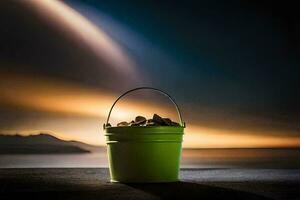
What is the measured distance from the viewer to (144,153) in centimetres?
550

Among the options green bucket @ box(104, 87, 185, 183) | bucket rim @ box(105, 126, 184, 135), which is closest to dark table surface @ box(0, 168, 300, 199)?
green bucket @ box(104, 87, 185, 183)

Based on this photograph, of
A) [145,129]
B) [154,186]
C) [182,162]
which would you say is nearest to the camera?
[154,186]

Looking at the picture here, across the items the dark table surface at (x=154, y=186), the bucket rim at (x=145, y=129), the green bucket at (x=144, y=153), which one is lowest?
the dark table surface at (x=154, y=186)

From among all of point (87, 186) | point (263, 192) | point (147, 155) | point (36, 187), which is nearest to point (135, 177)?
point (147, 155)

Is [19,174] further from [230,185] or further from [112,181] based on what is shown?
[230,185]

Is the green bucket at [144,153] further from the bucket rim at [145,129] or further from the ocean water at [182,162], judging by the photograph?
the ocean water at [182,162]

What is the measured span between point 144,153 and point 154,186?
1.45 ft

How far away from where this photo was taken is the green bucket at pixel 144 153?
5496mm

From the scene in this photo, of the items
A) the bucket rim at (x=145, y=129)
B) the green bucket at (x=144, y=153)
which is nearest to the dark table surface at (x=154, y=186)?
the green bucket at (x=144, y=153)

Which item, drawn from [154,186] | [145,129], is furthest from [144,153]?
[154,186]

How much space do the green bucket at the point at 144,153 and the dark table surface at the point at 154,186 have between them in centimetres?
19

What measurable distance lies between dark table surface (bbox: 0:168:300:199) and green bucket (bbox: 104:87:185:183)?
19 cm

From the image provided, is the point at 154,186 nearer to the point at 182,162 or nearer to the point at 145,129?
the point at 145,129

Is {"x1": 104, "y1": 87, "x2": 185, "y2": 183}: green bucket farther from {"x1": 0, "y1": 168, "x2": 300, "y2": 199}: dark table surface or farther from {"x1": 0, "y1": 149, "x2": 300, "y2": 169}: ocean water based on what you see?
{"x1": 0, "y1": 149, "x2": 300, "y2": 169}: ocean water
